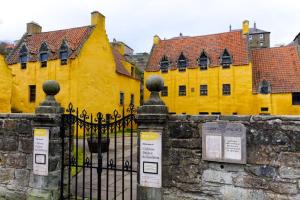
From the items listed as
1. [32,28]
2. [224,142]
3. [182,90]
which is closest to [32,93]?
[32,28]

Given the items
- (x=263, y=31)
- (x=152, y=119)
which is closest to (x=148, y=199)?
(x=152, y=119)

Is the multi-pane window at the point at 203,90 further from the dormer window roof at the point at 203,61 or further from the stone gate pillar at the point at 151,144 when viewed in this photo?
the stone gate pillar at the point at 151,144

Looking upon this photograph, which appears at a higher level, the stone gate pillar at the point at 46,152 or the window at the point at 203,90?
the window at the point at 203,90

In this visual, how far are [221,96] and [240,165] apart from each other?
2368 cm

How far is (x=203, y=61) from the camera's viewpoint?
93.5 ft

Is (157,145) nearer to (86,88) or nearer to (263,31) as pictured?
(86,88)

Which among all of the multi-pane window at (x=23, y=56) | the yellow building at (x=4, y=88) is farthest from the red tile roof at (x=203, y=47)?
the yellow building at (x=4, y=88)

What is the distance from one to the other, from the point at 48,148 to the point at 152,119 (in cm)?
232

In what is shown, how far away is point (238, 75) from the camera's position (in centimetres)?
2675

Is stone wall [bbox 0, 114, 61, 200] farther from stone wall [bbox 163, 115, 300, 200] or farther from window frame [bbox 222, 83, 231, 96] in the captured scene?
window frame [bbox 222, 83, 231, 96]

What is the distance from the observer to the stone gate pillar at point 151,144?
15.4 feet

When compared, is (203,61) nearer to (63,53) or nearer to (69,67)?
(69,67)

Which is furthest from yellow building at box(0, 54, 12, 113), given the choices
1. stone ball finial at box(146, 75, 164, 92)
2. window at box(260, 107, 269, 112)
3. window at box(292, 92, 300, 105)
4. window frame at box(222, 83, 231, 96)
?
window at box(292, 92, 300, 105)

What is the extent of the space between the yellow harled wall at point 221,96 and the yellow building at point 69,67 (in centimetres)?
635
